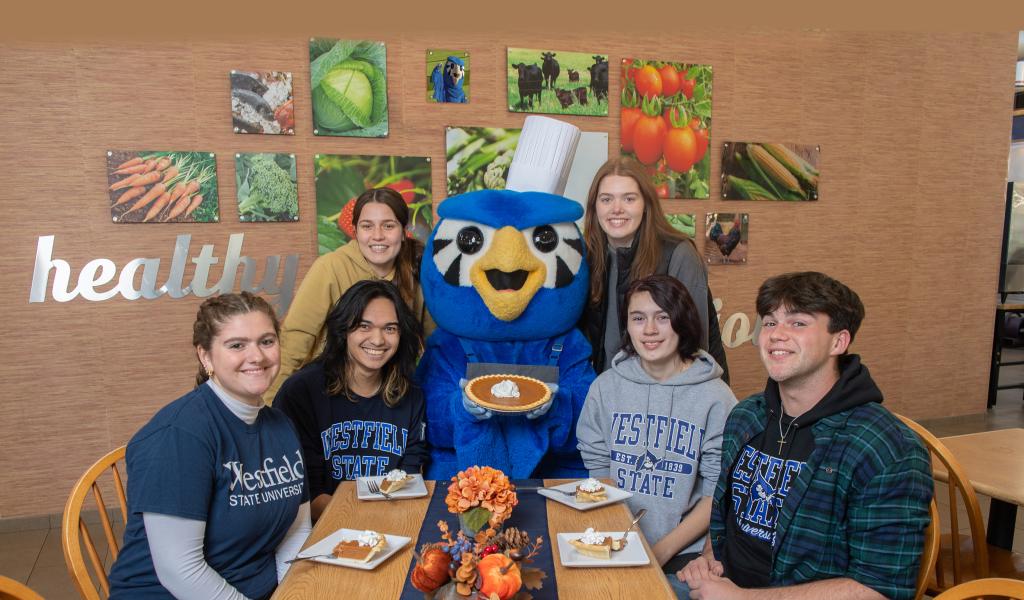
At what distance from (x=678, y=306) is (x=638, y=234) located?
544 mm

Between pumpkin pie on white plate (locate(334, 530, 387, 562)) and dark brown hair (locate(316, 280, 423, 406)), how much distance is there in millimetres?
742

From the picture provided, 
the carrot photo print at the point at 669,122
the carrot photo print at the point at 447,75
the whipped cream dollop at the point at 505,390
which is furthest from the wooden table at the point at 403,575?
the carrot photo print at the point at 669,122

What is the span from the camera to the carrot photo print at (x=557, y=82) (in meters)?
3.89

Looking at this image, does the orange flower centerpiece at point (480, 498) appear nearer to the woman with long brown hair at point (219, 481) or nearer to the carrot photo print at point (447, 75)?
the woman with long brown hair at point (219, 481)

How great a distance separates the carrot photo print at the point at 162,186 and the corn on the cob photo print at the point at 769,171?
3292 mm

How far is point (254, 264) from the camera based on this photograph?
11.9ft

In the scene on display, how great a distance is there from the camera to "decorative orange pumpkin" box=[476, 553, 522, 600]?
3.61 feet

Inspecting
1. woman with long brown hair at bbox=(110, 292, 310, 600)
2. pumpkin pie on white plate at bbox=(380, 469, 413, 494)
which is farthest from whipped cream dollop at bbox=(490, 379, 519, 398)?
woman with long brown hair at bbox=(110, 292, 310, 600)

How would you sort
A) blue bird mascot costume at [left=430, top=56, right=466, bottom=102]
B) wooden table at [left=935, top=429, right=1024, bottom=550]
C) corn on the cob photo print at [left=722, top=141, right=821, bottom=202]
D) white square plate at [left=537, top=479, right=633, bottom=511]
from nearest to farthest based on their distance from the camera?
white square plate at [left=537, top=479, right=633, bottom=511] → wooden table at [left=935, top=429, right=1024, bottom=550] → blue bird mascot costume at [left=430, top=56, right=466, bottom=102] → corn on the cob photo print at [left=722, top=141, right=821, bottom=202]

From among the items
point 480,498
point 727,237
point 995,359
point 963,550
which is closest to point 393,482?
point 480,498

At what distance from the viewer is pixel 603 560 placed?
1485 mm

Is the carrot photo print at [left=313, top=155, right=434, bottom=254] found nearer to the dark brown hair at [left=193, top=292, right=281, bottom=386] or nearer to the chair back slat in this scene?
the dark brown hair at [left=193, top=292, right=281, bottom=386]

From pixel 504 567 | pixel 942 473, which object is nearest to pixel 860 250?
pixel 942 473

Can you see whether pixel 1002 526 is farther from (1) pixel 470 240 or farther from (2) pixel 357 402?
(2) pixel 357 402
